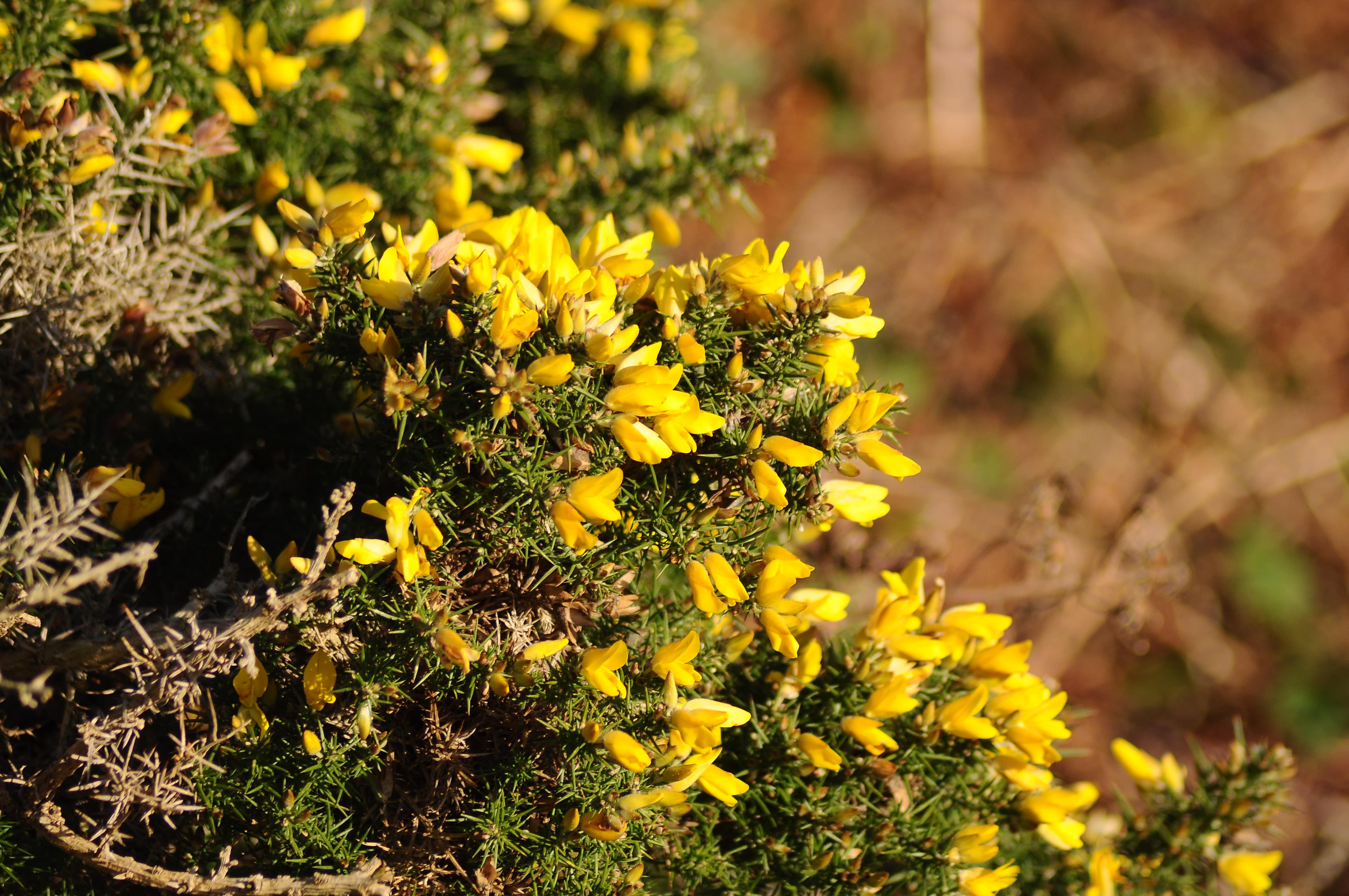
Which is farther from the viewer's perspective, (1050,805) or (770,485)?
(1050,805)

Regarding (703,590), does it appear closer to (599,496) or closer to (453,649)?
(599,496)

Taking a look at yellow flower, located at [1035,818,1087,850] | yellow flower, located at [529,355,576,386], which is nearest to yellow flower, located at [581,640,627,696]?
yellow flower, located at [529,355,576,386]

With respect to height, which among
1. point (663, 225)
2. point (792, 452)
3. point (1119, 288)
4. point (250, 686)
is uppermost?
point (1119, 288)

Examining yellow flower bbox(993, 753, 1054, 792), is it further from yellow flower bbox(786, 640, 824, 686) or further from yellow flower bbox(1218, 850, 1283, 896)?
yellow flower bbox(1218, 850, 1283, 896)

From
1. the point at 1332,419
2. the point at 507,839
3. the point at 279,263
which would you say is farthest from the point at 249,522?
the point at 1332,419

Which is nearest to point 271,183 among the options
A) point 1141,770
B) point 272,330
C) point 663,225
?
point 272,330

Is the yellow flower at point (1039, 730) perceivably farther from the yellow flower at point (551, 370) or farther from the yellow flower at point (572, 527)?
the yellow flower at point (551, 370)

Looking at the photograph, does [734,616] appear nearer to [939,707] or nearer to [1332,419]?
[939,707]
